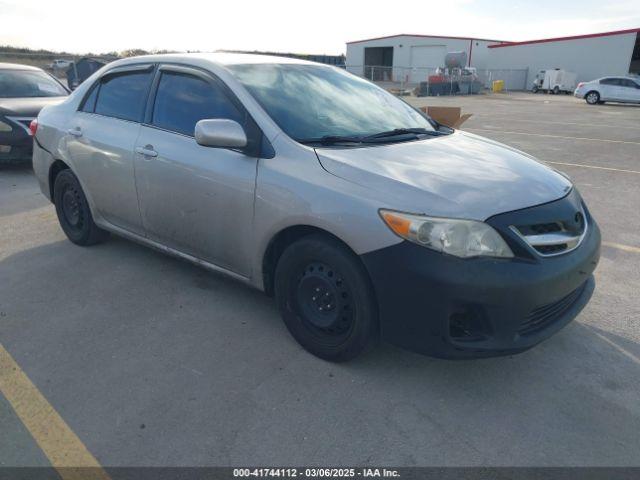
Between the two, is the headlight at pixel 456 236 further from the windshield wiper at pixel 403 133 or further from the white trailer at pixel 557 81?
the white trailer at pixel 557 81

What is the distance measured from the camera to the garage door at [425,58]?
53219 millimetres

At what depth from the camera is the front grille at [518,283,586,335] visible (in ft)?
8.16

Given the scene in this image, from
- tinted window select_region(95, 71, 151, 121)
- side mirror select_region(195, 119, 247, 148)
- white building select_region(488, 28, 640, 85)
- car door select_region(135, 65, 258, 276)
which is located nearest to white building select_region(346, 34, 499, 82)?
white building select_region(488, 28, 640, 85)

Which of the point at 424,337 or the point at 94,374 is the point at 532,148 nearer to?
the point at 424,337

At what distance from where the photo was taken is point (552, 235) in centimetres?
255

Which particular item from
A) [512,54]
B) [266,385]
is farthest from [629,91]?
[266,385]

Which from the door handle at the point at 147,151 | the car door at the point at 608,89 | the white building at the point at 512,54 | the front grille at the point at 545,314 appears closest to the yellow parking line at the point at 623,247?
the front grille at the point at 545,314

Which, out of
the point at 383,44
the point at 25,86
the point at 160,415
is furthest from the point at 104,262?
the point at 383,44

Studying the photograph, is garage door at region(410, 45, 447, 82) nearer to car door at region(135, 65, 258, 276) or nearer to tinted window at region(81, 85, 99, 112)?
tinted window at region(81, 85, 99, 112)

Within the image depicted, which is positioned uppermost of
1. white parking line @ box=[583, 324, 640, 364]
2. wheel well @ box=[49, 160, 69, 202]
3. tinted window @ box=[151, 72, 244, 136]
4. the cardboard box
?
tinted window @ box=[151, 72, 244, 136]

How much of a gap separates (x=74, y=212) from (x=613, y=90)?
3090 cm

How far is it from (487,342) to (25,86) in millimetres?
9299

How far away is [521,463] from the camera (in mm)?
2184

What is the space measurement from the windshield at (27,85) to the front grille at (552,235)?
8951mm
